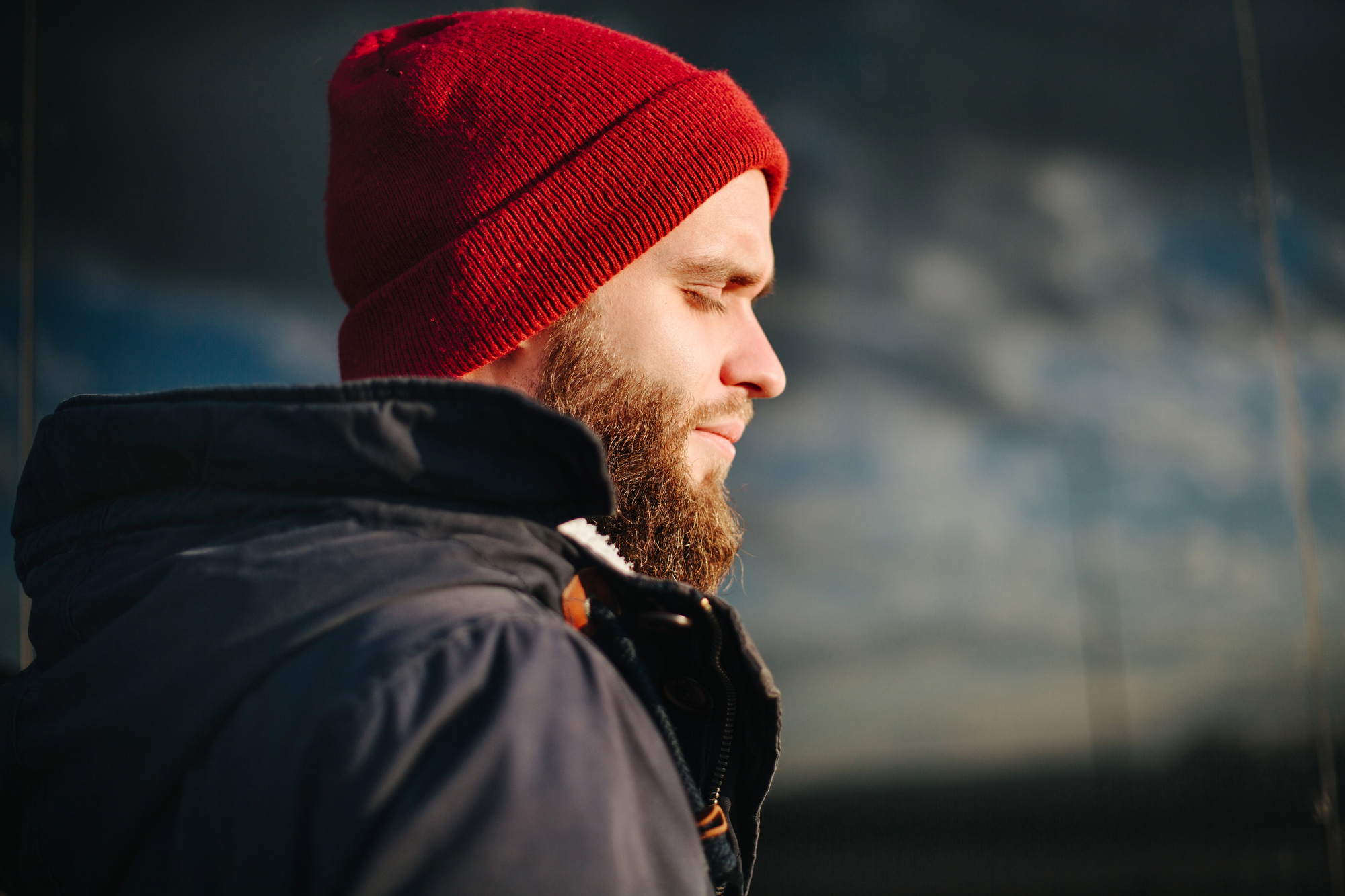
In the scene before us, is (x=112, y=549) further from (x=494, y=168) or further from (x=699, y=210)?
(x=699, y=210)

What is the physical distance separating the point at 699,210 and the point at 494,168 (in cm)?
50

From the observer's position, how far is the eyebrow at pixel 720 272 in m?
1.96

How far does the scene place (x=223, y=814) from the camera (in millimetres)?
750

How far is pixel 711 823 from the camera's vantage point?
1115 millimetres

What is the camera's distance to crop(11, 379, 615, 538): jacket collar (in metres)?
0.96

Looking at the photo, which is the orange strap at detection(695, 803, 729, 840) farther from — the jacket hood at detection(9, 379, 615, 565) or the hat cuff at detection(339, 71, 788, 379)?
the hat cuff at detection(339, 71, 788, 379)

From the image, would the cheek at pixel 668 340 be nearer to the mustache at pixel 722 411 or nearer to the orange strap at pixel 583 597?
the mustache at pixel 722 411

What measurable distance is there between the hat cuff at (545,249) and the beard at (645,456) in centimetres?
14

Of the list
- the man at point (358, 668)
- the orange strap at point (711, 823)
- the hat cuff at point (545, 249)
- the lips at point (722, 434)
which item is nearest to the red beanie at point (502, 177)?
the hat cuff at point (545, 249)

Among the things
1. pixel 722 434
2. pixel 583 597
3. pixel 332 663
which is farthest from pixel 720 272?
pixel 332 663

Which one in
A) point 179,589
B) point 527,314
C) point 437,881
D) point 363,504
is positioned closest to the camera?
point 437,881

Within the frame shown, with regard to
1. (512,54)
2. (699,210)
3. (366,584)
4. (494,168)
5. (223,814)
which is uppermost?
(512,54)

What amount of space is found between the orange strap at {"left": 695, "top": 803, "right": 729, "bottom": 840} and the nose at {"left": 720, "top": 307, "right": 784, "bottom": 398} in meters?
1.05

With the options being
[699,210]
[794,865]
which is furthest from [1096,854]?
[699,210]
